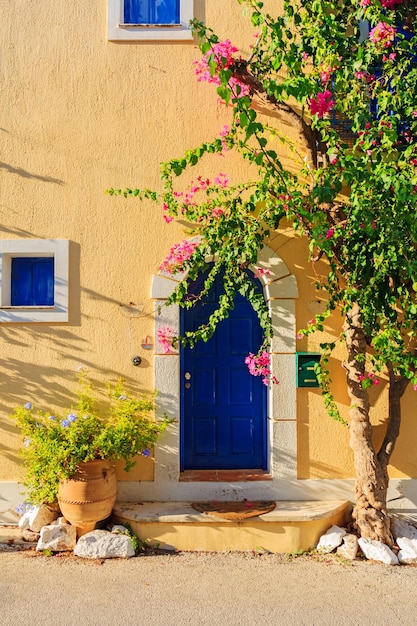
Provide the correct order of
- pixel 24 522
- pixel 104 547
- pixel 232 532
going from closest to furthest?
1. pixel 104 547
2. pixel 232 532
3. pixel 24 522

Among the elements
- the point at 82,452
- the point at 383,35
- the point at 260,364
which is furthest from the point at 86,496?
the point at 383,35

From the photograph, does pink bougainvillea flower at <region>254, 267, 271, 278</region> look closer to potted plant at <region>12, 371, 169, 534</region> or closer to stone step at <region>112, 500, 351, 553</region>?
potted plant at <region>12, 371, 169, 534</region>

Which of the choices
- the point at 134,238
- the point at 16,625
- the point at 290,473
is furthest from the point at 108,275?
the point at 16,625

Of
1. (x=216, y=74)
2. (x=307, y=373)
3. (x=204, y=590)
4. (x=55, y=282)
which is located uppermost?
(x=216, y=74)

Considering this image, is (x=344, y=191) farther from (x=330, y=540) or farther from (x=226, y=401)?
(x=330, y=540)

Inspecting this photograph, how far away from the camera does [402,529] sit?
4.65 meters

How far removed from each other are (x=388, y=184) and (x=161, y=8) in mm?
3263

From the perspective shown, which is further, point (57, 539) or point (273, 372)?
point (273, 372)

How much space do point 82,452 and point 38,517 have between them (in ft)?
2.54

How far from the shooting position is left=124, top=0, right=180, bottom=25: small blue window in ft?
17.0

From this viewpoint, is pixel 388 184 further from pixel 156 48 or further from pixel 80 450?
pixel 80 450

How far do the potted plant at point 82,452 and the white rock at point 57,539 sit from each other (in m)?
0.11

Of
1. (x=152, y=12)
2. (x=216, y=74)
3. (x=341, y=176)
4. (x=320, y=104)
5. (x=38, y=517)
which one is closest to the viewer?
(x=341, y=176)

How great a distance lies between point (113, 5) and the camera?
507 centimetres
